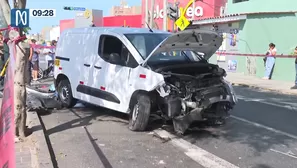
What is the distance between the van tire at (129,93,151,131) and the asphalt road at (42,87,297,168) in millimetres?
146

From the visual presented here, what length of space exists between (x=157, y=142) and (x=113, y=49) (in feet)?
8.17

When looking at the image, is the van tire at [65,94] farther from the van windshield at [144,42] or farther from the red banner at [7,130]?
the red banner at [7,130]

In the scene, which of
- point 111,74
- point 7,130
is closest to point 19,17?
point 111,74

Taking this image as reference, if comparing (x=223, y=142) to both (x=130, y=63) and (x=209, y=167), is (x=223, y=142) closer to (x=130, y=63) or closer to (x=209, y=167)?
(x=209, y=167)

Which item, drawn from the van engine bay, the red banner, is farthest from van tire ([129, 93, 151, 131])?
the red banner

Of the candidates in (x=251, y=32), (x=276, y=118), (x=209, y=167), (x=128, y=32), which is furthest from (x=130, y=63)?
(x=251, y=32)

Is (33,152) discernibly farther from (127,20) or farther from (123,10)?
(123,10)

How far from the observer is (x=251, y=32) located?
20.0 metres

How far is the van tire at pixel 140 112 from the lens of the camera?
6.72 metres

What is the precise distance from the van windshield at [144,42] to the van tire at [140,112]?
84 cm

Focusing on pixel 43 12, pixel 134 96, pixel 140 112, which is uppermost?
pixel 43 12

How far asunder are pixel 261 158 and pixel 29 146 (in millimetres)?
3455

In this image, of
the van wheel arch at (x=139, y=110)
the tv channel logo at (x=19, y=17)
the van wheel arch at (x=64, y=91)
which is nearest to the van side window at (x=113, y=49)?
the van wheel arch at (x=139, y=110)

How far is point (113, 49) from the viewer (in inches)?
311
